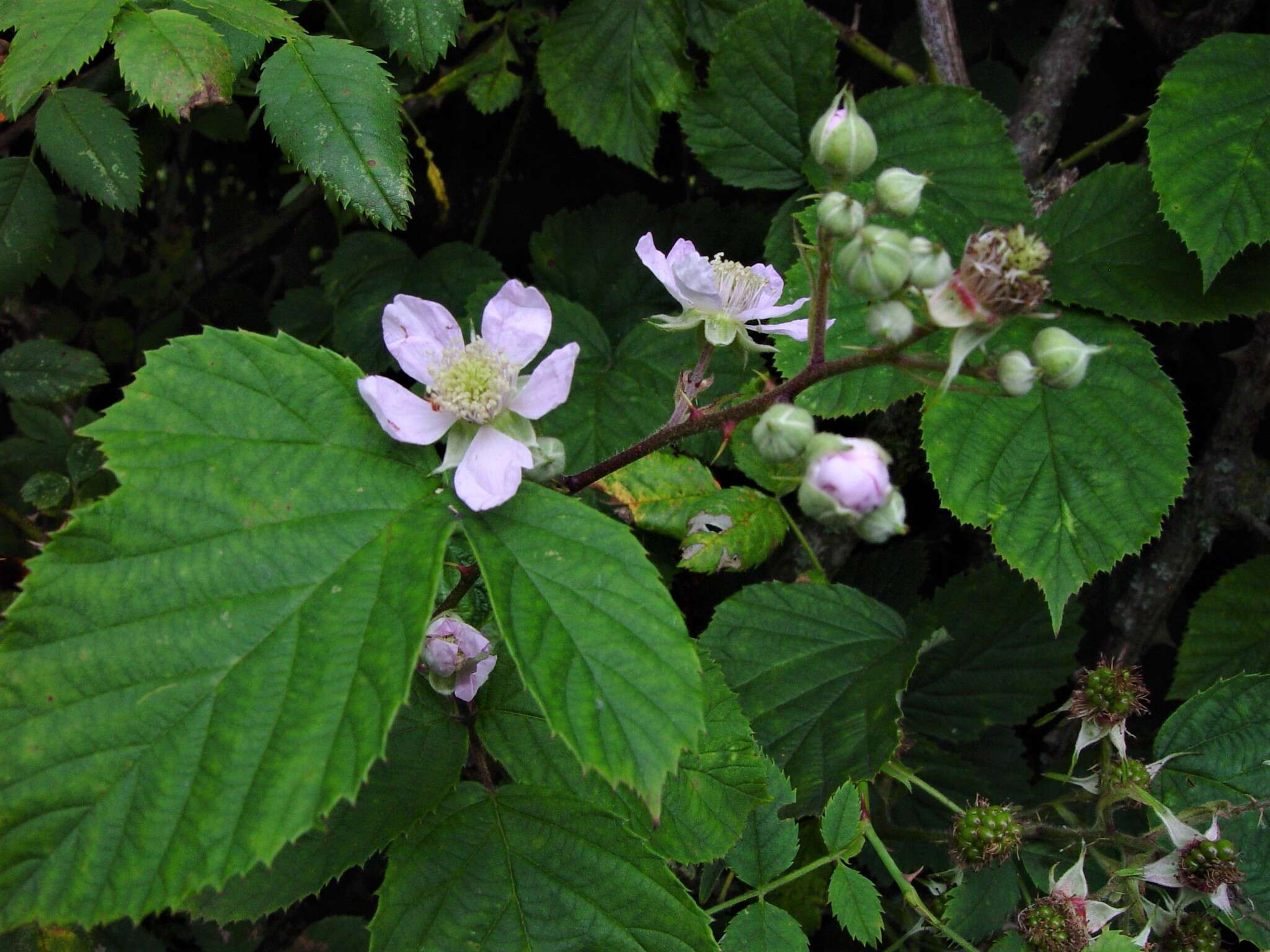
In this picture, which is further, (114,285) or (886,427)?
(114,285)

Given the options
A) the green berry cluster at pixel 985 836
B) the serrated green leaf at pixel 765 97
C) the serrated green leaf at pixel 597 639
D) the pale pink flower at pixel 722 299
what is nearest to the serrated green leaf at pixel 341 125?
the pale pink flower at pixel 722 299

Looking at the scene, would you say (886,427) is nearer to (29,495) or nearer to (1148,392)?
(1148,392)

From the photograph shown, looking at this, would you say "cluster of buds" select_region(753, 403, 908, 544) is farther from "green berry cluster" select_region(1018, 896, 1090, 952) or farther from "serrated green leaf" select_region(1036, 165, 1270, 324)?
"serrated green leaf" select_region(1036, 165, 1270, 324)

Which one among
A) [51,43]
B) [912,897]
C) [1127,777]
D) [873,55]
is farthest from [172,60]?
[1127,777]

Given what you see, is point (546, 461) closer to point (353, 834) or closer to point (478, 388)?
point (478, 388)

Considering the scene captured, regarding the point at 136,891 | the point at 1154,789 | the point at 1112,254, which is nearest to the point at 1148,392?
the point at 1112,254

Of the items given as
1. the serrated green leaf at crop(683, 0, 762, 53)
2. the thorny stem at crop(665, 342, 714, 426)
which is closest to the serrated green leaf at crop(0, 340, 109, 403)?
the thorny stem at crop(665, 342, 714, 426)
